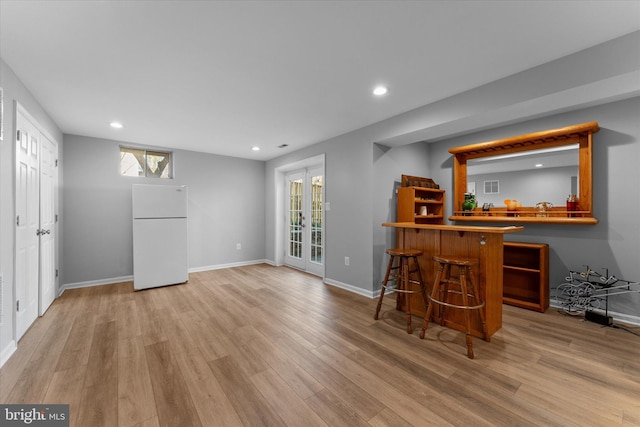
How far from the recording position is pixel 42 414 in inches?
59.9

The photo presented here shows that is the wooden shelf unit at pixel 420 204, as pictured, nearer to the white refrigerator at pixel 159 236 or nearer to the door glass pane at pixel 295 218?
the door glass pane at pixel 295 218

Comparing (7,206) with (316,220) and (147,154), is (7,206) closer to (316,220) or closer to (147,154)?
(147,154)

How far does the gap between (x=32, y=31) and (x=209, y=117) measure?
5.40ft

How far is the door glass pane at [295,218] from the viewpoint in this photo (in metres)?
5.41

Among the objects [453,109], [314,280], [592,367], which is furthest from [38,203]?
[592,367]

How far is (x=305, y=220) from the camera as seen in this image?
206 inches

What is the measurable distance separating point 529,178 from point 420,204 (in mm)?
1385

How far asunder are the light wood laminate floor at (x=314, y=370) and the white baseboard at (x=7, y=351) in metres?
0.04

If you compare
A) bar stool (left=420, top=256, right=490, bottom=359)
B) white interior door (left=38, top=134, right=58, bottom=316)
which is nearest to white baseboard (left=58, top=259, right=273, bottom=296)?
white interior door (left=38, top=134, right=58, bottom=316)

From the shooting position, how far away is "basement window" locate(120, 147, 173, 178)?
4504 mm

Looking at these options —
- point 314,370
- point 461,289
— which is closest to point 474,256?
point 461,289

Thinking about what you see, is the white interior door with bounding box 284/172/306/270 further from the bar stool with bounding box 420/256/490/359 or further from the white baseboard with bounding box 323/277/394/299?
the bar stool with bounding box 420/256/490/359

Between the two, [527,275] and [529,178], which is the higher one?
[529,178]

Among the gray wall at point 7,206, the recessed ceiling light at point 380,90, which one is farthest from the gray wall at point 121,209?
the recessed ceiling light at point 380,90
